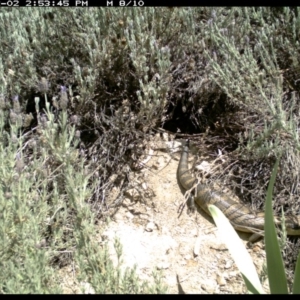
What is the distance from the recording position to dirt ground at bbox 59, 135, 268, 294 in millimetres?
3004

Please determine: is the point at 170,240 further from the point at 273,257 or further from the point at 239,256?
the point at 273,257

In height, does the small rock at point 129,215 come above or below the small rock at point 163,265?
above

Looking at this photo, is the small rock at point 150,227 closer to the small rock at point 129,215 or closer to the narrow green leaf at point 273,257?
the small rock at point 129,215

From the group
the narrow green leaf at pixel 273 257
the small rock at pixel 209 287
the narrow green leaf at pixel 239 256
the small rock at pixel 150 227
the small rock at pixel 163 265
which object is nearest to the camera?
the narrow green leaf at pixel 273 257

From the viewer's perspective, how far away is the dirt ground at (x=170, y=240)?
300 centimetres

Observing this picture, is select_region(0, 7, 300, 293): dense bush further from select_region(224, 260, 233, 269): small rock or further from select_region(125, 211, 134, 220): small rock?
select_region(224, 260, 233, 269): small rock

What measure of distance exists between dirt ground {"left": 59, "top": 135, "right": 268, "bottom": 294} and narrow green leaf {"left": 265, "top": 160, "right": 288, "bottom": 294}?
23.3 inches

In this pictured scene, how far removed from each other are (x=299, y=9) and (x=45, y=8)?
2137 mm

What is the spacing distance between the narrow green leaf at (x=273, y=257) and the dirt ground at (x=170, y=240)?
0.59 metres

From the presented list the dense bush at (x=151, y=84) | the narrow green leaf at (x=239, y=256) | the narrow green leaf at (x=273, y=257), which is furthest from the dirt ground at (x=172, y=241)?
the narrow green leaf at (x=273, y=257)

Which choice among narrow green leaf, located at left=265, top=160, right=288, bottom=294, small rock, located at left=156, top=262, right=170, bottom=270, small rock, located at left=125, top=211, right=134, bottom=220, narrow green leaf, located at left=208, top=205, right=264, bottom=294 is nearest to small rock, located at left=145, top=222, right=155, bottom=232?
small rock, located at left=125, top=211, right=134, bottom=220

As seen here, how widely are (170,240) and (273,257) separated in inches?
42.9

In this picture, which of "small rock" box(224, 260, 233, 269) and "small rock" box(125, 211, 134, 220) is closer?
"small rock" box(224, 260, 233, 269)

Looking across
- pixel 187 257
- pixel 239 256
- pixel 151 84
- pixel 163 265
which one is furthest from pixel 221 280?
pixel 151 84
